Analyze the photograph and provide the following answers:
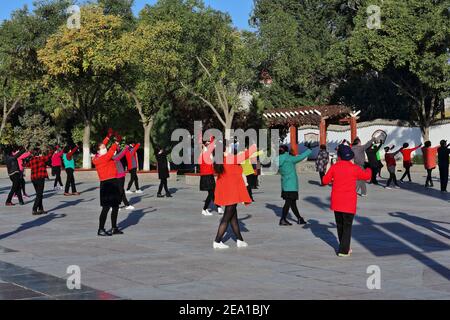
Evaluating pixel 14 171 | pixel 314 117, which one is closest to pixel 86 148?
pixel 314 117

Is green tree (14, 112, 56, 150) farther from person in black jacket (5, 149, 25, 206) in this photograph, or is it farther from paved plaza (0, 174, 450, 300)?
paved plaza (0, 174, 450, 300)

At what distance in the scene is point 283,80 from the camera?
52.0 metres

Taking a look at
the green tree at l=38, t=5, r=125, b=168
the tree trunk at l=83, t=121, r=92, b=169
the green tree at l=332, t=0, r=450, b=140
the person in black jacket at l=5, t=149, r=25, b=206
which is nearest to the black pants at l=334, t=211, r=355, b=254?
the person in black jacket at l=5, t=149, r=25, b=206

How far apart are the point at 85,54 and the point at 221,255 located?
22.9 metres

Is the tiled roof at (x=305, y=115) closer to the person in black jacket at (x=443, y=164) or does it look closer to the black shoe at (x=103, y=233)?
the person in black jacket at (x=443, y=164)

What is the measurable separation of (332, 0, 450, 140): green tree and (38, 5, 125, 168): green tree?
13313 mm

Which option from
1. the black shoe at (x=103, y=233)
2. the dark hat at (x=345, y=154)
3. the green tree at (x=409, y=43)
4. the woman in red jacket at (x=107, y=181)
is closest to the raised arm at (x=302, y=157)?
the dark hat at (x=345, y=154)

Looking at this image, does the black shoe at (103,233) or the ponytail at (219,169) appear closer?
the ponytail at (219,169)

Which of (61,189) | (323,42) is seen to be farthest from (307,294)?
(323,42)

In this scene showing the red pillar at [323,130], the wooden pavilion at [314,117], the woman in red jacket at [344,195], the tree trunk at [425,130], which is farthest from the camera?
the tree trunk at [425,130]

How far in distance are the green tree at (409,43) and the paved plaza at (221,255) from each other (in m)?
21.8

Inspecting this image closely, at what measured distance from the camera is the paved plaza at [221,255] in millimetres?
8453

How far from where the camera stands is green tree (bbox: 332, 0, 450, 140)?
3938 centimetres

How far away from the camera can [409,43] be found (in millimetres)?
40000
